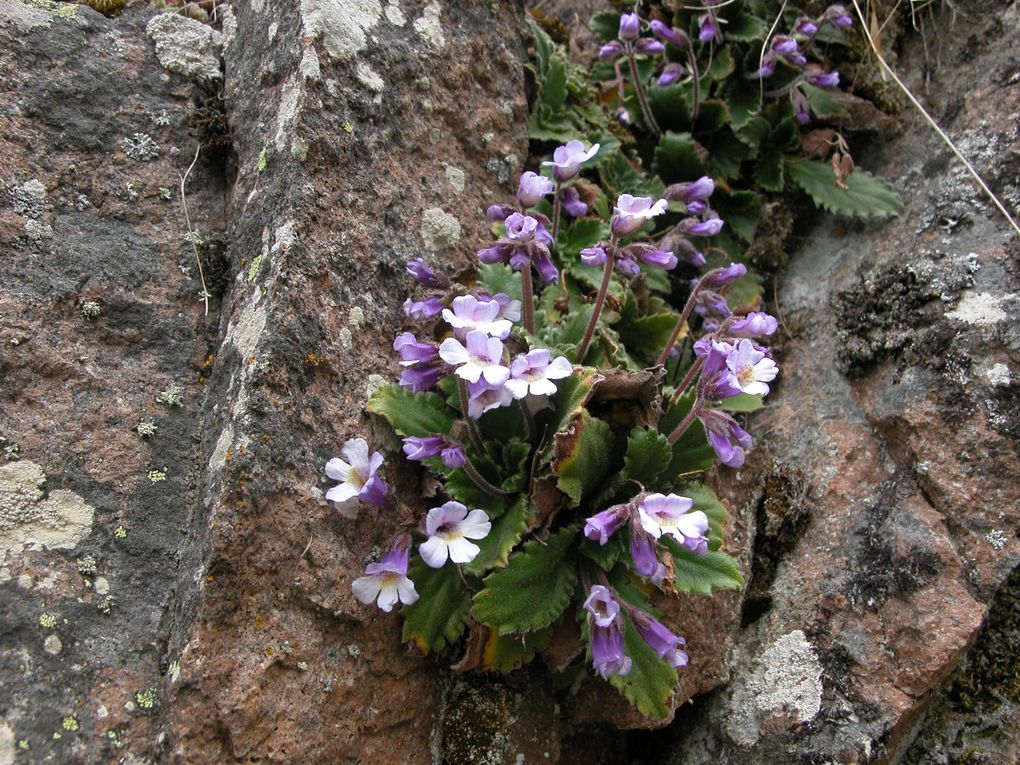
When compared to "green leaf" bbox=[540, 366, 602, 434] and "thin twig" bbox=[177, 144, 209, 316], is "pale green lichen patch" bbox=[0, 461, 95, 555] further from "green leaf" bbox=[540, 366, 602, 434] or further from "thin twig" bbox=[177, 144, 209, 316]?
"green leaf" bbox=[540, 366, 602, 434]

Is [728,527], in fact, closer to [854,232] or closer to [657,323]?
[657,323]

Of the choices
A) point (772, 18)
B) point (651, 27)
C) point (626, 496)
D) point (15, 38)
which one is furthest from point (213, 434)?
point (772, 18)

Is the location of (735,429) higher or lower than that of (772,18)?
lower

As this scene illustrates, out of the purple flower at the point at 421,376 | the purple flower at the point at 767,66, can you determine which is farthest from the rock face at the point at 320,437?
the purple flower at the point at 767,66

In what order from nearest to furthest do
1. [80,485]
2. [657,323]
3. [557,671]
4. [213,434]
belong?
1. [80,485]
2. [213,434]
3. [557,671]
4. [657,323]

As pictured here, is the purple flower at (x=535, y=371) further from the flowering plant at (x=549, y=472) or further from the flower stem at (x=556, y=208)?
the flower stem at (x=556, y=208)

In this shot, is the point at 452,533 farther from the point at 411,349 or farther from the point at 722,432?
the point at 722,432
